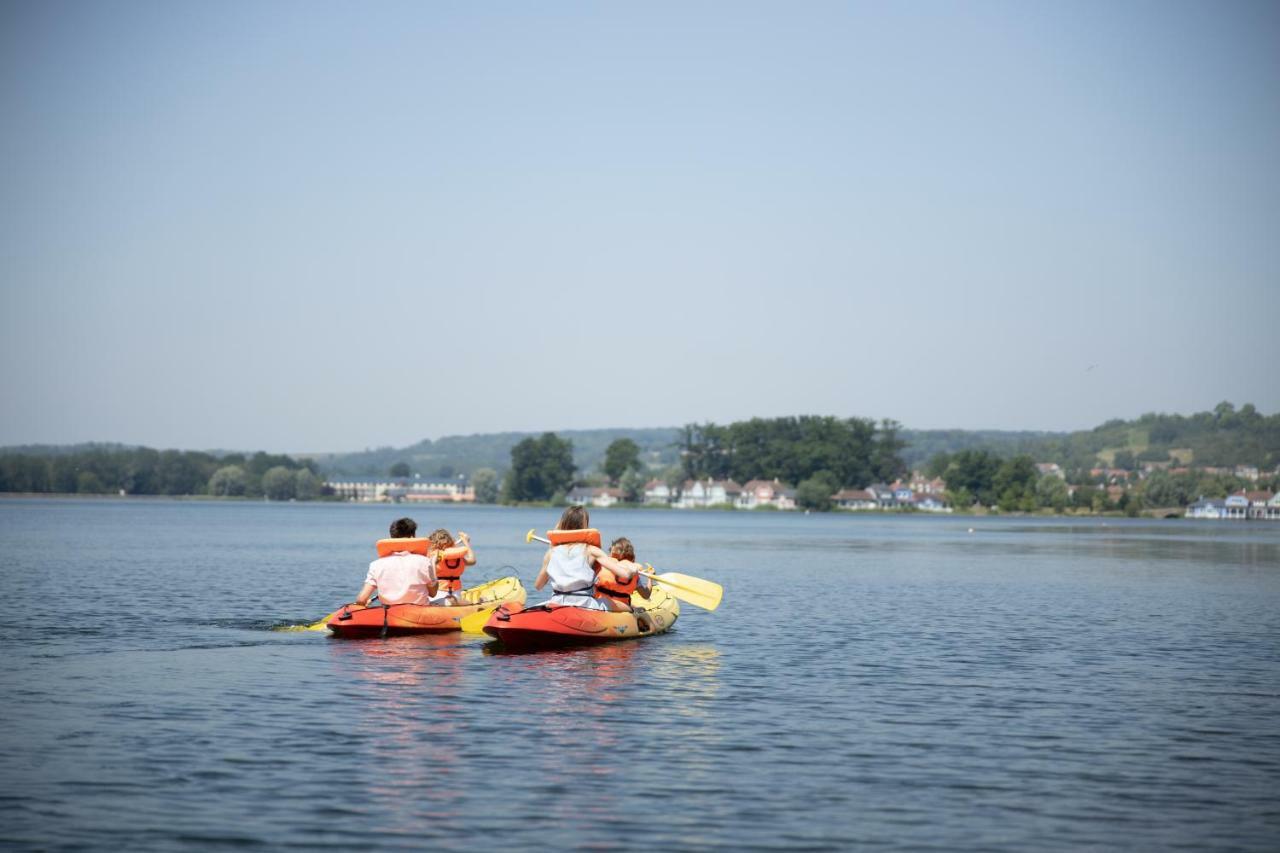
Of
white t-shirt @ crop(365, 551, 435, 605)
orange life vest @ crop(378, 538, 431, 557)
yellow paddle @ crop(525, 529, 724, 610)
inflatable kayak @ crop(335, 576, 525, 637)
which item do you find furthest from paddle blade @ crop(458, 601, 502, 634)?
yellow paddle @ crop(525, 529, 724, 610)

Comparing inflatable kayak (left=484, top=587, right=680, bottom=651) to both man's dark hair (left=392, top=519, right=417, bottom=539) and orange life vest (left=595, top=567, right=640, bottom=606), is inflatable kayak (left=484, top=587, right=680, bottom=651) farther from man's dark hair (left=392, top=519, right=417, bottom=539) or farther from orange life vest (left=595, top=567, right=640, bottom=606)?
man's dark hair (left=392, top=519, right=417, bottom=539)

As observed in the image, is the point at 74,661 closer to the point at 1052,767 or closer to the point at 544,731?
the point at 544,731

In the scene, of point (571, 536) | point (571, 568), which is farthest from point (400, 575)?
point (571, 536)

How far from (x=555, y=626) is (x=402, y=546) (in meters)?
3.05

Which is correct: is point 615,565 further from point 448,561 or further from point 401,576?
point 401,576

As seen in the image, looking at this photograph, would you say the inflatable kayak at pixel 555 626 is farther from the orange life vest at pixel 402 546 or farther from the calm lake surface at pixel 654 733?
the orange life vest at pixel 402 546

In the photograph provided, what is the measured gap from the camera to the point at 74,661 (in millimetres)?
20594

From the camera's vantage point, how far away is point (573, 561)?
2202cm

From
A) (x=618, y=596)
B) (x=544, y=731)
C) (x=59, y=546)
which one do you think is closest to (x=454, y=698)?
(x=544, y=731)

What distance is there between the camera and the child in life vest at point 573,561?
2195 cm

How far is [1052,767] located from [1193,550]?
6731 cm

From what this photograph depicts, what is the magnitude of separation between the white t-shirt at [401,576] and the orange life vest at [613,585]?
285 centimetres

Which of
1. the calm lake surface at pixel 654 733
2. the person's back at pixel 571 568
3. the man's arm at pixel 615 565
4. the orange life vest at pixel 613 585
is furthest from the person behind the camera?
the orange life vest at pixel 613 585

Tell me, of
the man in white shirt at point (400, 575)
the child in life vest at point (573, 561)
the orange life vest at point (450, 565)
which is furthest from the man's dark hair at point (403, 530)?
the child in life vest at point (573, 561)
